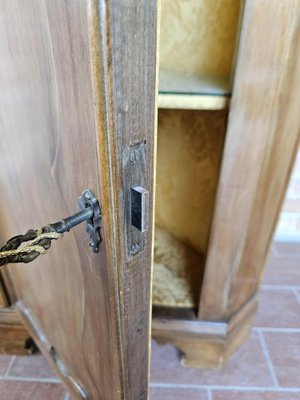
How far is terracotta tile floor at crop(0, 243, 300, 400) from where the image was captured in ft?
3.11

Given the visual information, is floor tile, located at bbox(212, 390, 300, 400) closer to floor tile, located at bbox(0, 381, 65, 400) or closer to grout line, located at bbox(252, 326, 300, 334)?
grout line, located at bbox(252, 326, 300, 334)

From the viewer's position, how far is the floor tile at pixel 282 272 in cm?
137

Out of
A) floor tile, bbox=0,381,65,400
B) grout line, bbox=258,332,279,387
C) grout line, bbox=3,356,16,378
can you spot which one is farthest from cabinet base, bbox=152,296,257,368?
grout line, bbox=3,356,16,378

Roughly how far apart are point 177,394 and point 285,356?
381 mm

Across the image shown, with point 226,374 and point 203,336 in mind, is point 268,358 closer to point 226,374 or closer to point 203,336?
point 226,374

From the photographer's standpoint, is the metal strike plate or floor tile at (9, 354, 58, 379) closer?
the metal strike plate

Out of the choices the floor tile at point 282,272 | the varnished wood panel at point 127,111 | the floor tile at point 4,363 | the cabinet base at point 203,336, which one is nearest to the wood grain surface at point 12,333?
the floor tile at point 4,363

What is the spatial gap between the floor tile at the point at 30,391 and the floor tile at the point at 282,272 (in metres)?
0.88

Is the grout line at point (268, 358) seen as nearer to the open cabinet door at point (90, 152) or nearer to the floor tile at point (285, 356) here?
the floor tile at point (285, 356)

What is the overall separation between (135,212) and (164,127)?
807mm

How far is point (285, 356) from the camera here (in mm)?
1062

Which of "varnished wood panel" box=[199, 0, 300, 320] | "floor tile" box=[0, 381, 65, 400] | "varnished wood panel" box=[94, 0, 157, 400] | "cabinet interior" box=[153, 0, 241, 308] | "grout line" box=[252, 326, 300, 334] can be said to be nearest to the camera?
"varnished wood panel" box=[94, 0, 157, 400]

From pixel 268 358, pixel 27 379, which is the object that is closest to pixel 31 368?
pixel 27 379

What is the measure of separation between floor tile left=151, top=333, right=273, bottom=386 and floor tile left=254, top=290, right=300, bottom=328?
0.45 ft
